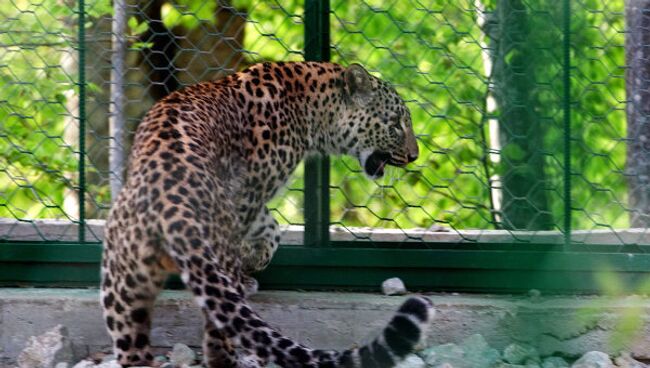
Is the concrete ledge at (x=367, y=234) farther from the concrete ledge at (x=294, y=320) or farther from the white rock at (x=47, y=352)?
the white rock at (x=47, y=352)

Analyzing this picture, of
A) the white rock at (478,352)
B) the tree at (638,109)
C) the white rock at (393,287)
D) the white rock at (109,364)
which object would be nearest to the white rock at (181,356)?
the white rock at (109,364)

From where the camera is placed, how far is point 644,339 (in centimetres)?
472

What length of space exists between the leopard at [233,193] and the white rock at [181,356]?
0.95 feet

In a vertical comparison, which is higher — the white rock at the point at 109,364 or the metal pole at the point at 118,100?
the metal pole at the point at 118,100

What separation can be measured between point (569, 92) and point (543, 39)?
3473mm

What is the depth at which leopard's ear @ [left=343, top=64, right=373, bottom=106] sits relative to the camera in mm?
4984

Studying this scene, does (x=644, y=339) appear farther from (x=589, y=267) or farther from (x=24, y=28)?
(x=24, y=28)

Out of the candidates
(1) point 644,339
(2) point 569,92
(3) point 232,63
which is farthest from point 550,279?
(3) point 232,63

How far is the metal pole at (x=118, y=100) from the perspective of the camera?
562 centimetres

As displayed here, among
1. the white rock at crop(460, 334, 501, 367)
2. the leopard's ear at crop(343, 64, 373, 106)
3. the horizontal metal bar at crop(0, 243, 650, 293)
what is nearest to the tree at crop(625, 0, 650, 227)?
the horizontal metal bar at crop(0, 243, 650, 293)

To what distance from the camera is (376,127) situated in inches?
200

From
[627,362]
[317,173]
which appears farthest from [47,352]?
[627,362]

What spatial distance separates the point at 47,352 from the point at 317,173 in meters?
1.61

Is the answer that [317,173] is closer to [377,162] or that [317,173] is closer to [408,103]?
[377,162]
